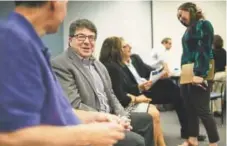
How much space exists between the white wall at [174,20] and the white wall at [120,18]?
0.54 feet

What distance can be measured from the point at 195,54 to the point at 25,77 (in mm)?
2115

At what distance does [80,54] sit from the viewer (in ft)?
6.45

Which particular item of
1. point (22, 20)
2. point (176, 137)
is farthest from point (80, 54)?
point (176, 137)

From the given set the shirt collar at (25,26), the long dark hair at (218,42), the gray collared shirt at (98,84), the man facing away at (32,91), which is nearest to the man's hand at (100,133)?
the man facing away at (32,91)

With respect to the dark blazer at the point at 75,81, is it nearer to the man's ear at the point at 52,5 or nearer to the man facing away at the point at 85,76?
the man facing away at the point at 85,76

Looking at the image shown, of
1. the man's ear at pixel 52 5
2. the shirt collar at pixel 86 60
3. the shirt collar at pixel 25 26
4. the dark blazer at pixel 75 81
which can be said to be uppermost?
the man's ear at pixel 52 5

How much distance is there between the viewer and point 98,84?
2.06 metres

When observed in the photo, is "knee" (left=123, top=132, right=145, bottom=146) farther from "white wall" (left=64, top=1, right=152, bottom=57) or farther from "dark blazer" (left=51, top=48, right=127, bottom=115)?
"white wall" (left=64, top=1, right=152, bottom=57)

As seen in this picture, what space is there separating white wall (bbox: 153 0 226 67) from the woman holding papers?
300cm

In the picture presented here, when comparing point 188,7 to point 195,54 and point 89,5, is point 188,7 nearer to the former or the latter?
point 195,54

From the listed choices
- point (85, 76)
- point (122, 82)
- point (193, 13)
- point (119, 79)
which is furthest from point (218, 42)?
point (85, 76)

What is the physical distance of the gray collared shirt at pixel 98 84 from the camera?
1996 millimetres

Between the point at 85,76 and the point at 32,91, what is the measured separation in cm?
123

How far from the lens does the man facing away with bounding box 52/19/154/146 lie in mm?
1838
